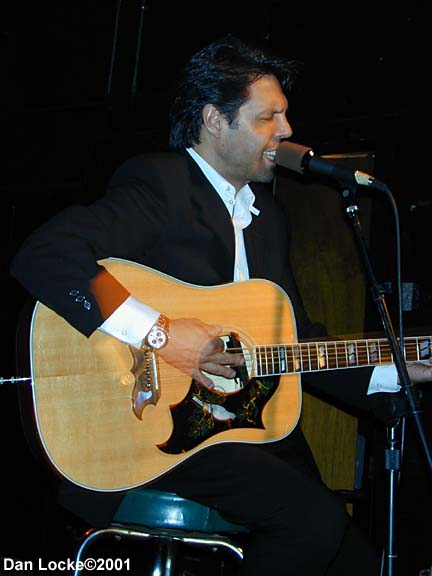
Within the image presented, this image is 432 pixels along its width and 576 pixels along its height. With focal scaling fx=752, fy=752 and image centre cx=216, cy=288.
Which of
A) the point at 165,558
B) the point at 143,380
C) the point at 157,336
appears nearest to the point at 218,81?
the point at 157,336

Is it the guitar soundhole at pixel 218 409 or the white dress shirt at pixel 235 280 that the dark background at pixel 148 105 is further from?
the guitar soundhole at pixel 218 409

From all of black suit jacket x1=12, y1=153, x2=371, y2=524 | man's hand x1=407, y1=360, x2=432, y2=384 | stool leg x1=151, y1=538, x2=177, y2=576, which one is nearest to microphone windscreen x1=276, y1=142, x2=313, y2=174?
black suit jacket x1=12, y1=153, x2=371, y2=524

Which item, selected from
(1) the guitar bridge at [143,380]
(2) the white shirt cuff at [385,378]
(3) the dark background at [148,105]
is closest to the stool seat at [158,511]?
(1) the guitar bridge at [143,380]

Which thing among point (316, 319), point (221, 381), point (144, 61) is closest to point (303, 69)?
point (144, 61)

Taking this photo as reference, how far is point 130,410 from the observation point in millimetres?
2248

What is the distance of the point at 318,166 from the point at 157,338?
27.6 inches

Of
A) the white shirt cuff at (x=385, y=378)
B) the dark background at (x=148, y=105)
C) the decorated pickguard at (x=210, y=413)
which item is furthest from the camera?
the dark background at (x=148, y=105)

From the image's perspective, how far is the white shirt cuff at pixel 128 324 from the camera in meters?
2.23

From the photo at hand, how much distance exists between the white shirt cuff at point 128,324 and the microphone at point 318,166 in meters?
0.64

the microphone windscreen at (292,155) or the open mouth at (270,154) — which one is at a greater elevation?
the open mouth at (270,154)

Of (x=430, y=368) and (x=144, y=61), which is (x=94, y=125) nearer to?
(x=144, y=61)

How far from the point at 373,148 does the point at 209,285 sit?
173 cm

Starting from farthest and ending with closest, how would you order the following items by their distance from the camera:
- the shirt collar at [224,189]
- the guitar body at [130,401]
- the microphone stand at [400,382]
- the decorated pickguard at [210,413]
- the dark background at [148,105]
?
the dark background at [148,105] → the shirt collar at [224,189] → the decorated pickguard at [210,413] → the guitar body at [130,401] → the microphone stand at [400,382]

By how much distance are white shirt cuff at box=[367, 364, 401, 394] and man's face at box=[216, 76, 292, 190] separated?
0.86m
